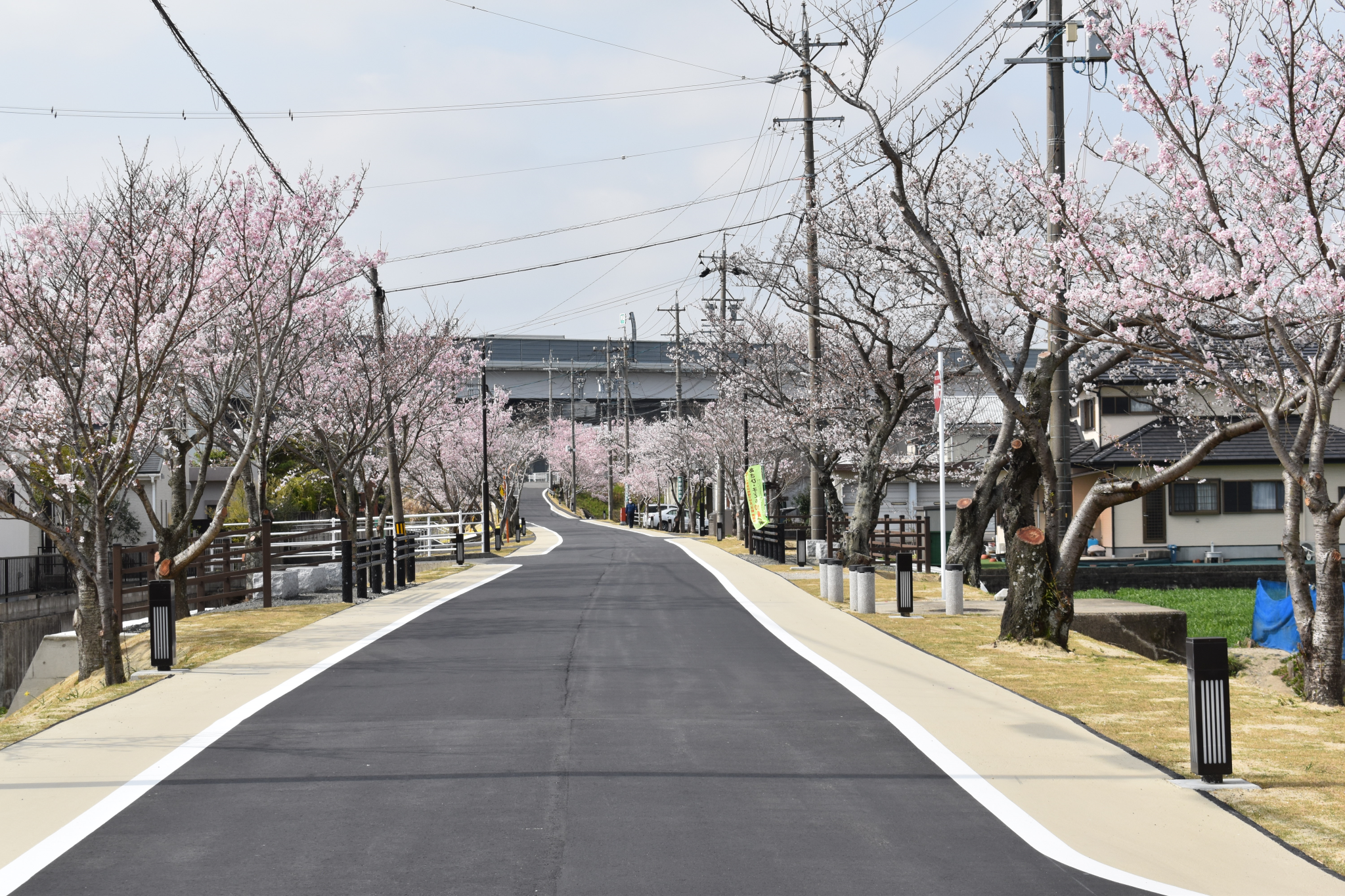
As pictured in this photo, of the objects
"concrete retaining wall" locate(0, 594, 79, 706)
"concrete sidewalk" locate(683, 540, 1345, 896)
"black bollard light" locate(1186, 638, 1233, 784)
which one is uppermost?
"black bollard light" locate(1186, 638, 1233, 784)

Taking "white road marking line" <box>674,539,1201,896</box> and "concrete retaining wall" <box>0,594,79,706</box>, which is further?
"concrete retaining wall" <box>0,594,79,706</box>

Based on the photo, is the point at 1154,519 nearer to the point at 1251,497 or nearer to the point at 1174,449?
the point at 1174,449

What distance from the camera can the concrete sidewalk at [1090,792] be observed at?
5.66 metres

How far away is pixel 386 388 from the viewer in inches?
1105

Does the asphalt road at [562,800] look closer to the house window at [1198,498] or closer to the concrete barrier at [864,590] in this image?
the concrete barrier at [864,590]

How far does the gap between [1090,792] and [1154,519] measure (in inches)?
1229

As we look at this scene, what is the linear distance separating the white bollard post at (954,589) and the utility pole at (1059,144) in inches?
102

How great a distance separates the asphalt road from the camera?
18.0 feet

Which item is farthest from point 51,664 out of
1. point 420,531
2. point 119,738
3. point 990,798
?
point 420,531

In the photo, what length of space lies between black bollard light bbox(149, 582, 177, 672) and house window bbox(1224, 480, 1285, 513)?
106 feet

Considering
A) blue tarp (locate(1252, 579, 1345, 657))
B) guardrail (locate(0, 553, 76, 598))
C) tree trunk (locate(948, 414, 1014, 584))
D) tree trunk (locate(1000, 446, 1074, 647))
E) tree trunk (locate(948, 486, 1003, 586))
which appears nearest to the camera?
tree trunk (locate(1000, 446, 1074, 647))

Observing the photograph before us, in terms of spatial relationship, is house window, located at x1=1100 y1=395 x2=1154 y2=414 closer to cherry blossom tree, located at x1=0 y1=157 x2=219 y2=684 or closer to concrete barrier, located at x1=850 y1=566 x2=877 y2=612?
concrete barrier, located at x1=850 y1=566 x2=877 y2=612

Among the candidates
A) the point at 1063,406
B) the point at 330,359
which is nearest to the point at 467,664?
the point at 1063,406

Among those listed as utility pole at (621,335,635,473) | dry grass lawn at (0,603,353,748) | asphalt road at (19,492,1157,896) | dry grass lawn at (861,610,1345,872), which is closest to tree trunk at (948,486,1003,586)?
dry grass lawn at (861,610,1345,872)
